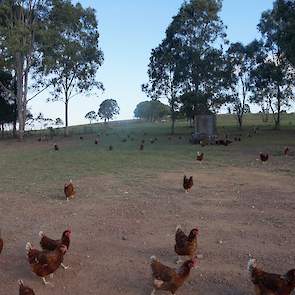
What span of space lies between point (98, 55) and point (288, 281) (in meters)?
42.6

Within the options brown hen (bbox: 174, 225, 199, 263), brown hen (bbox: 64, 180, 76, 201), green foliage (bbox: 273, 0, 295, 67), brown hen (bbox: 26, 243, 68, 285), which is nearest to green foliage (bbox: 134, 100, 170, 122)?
green foliage (bbox: 273, 0, 295, 67)

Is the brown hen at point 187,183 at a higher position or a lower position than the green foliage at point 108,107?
lower

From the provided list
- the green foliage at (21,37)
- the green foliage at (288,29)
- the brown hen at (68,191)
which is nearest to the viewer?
the brown hen at (68,191)

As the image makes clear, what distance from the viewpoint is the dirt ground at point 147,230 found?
684 cm

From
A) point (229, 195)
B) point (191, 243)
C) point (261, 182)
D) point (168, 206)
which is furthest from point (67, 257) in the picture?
point (261, 182)

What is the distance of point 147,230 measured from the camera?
9.35m

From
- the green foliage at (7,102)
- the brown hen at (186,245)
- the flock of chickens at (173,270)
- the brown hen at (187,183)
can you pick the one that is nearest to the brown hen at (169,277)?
the flock of chickens at (173,270)

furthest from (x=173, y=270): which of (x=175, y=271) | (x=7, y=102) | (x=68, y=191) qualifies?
(x=7, y=102)

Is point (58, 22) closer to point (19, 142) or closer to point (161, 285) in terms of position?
point (19, 142)

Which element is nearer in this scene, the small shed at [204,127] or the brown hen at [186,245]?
the brown hen at [186,245]

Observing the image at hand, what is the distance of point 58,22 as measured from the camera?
4172cm

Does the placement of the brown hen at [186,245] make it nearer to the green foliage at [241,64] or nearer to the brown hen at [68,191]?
the brown hen at [68,191]

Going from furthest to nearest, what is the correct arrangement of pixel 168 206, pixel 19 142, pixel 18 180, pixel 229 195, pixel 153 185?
pixel 19 142
pixel 18 180
pixel 153 185
pixel 229 195
pixel 168 206

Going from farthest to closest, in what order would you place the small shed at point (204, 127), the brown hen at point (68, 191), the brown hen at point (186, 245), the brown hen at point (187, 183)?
the small shed at point (204, 127)
the brown hen at point (187, 183)
the brown hen at point (68, 191)
the brown hen at point (186, 245)
